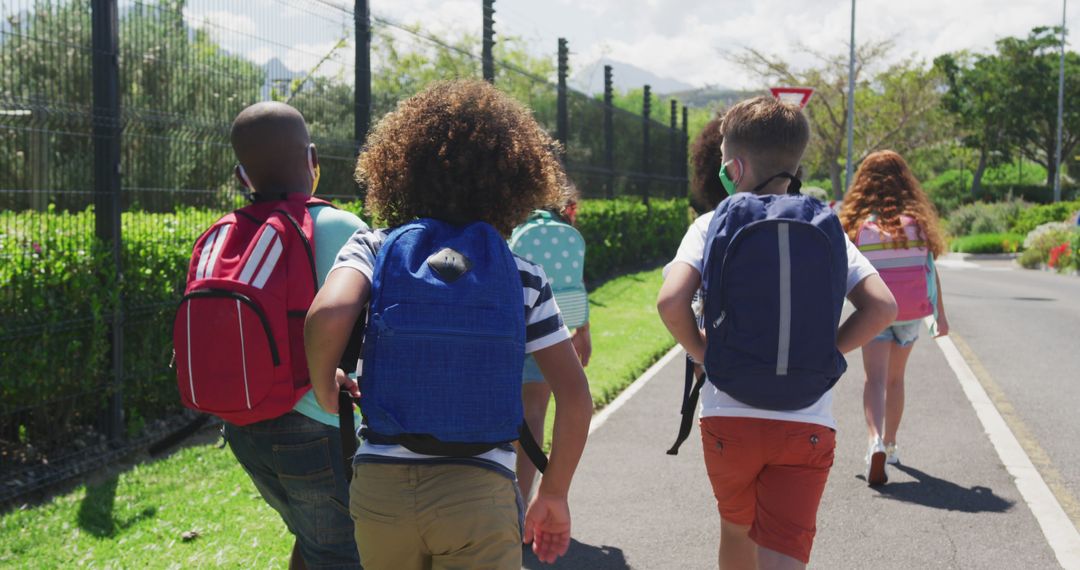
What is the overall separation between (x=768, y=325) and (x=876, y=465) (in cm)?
326

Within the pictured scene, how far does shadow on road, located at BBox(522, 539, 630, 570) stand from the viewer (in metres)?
4.41

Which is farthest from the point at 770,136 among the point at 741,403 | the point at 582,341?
the point at 582,341

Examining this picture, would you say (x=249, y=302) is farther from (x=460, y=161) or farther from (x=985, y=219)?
(x=985, y=219)

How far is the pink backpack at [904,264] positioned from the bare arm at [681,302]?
3028mm

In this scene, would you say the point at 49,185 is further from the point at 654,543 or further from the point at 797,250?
the point at 797,250

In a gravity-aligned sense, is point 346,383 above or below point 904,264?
below

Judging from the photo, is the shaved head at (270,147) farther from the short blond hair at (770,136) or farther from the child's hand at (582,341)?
the child's hand at (582,341)

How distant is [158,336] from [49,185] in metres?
1.24

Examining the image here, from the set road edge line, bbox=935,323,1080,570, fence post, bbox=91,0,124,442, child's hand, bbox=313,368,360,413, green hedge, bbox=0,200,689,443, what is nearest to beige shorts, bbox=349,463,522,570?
child's hand, bbox=313,368,360,413

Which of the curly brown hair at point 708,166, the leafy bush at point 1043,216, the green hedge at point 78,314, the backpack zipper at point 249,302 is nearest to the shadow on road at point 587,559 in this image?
the curly brown hair at point 708,166

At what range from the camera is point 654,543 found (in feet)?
15.5

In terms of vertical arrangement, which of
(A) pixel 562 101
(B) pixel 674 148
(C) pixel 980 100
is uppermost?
(C) pixel 980 100

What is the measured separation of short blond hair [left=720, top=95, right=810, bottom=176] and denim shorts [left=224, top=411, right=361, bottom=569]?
4.99ft

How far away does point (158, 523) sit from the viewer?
4.77 m
